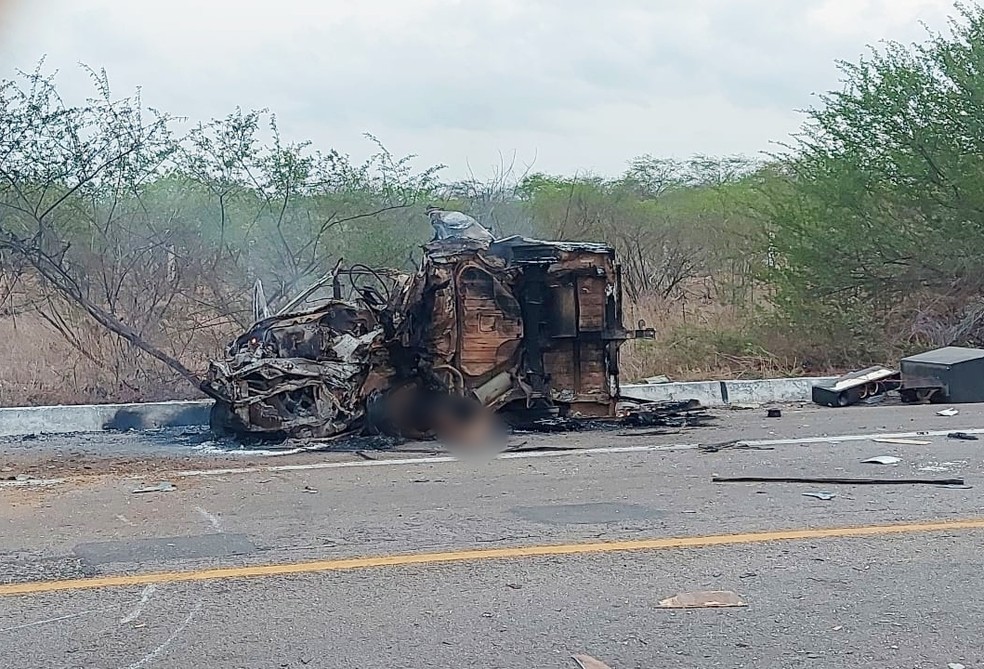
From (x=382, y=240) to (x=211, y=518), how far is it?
981 cm

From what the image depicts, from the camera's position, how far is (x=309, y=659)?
170 inches

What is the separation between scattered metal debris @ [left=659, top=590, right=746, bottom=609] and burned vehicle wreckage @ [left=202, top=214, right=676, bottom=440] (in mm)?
5564

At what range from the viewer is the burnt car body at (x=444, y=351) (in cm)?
1031

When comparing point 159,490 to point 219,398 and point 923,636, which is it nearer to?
point 219,398

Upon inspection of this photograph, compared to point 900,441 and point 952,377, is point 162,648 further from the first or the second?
point 952,377

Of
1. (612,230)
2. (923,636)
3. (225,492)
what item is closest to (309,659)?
(923,636)

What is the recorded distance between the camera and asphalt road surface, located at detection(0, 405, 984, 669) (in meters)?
4.48

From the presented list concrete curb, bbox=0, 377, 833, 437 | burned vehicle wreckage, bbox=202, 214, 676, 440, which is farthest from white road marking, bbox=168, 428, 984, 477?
concrete curb, bbox=0, 377, 833, 437

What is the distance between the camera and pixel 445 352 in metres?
10.6

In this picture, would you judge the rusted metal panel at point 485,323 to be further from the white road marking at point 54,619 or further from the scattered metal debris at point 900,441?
the white road marking at point 54,619

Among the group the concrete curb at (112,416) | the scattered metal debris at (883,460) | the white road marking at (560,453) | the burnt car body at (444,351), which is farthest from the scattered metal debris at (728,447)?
the concrete curb at (112,416)

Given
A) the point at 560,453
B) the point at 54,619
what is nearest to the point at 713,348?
the point at 560,453

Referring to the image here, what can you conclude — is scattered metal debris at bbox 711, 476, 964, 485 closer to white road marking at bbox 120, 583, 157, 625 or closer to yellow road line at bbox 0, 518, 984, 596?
yellow road line at bbox 0, 518, 984, 596

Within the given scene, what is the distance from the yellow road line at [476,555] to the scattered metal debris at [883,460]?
2085mm
